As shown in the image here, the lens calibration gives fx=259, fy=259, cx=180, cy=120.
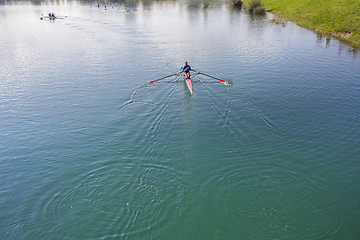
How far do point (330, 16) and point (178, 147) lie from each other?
189ft

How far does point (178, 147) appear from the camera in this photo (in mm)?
19391

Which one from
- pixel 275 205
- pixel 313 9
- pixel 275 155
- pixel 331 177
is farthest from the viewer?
pixel 313 9

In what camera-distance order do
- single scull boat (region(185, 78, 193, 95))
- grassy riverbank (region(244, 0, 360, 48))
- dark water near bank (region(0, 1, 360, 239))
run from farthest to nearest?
1. grassy riverbank (region(244, 0, 360, 48))
2. single scull boat (region(185, 78, 193, 95))
3. dark water near bank (region(0, 1, 360, 239))

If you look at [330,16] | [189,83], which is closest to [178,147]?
[189,83]

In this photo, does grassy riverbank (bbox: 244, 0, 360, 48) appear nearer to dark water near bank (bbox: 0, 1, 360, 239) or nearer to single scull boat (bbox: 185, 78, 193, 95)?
dark water near bank (bbox: 0, 1, 360, 239)

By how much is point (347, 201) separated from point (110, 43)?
45012 millimetres

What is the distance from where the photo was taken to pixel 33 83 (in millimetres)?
30703

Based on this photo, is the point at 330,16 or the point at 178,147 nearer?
the point at 178,147

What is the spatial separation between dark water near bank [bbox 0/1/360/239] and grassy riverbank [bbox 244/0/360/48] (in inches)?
525

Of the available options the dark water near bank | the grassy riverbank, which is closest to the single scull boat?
the dark water near bank

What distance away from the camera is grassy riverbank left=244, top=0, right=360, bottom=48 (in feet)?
167

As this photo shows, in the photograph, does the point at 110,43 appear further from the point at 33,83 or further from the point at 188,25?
the point at 188,25

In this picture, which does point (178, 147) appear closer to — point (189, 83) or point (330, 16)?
point (189, 83)

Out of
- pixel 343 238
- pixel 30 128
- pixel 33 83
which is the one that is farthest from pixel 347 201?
pixel 33 83
